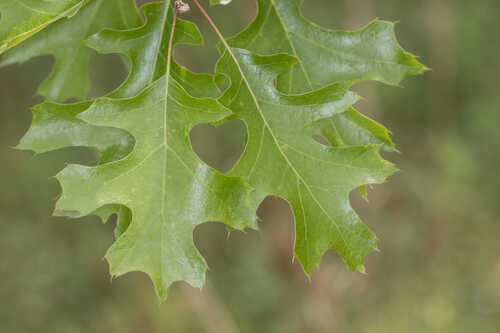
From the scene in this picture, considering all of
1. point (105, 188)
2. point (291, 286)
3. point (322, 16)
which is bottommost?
point (291, 286)

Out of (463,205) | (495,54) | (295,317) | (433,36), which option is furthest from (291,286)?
(495,54)

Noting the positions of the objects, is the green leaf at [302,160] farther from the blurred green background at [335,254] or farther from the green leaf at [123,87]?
the blurred green background at [335,254]

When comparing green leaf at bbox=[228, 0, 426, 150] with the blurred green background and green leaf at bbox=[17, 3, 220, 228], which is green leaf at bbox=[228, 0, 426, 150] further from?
the blurred green background

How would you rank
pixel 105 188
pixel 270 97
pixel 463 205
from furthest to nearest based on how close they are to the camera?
1. pixel 463 205
2. pixel 270 97
3. pixel 105 188

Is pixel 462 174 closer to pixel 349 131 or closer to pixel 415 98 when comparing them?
pixel 415 98

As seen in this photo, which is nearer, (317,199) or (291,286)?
(317,199)

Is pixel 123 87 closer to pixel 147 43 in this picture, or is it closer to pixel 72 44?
pixel 147 43
